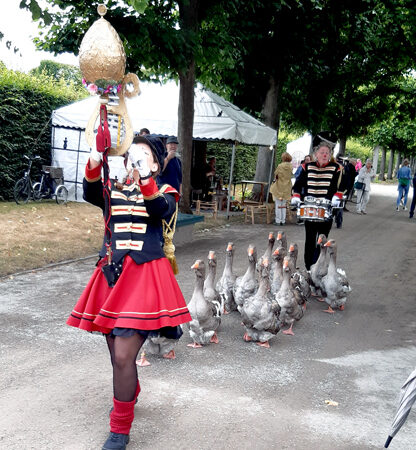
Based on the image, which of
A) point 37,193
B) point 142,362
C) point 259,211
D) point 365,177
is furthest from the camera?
point 365,177

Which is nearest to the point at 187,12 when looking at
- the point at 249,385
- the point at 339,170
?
the point at 339,170

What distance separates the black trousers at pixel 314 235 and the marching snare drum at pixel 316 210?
0.55 ft

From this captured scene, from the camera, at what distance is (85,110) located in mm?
16047

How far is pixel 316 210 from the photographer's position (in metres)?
7.97

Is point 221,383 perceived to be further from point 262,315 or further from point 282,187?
point 282,187

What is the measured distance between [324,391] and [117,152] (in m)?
2.87

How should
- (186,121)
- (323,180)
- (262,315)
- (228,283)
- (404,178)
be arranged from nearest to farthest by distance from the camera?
(262,315), (228,283), (323,180), (186,121), (404,178)

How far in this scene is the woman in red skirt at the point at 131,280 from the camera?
3496mm

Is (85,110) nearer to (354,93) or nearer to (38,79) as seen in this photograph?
(38,79)

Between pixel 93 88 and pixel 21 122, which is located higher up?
pixel 21 122

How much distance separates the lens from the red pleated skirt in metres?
3.52

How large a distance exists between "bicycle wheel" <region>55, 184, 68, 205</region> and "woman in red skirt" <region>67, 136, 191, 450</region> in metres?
12.7

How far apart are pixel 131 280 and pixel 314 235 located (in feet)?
16.8

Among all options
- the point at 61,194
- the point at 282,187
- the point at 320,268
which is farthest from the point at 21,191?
the point at 320,268
